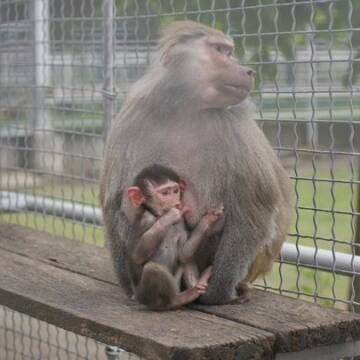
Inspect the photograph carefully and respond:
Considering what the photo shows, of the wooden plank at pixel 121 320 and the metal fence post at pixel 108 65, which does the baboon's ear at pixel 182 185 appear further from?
the metal fence post at pixel 108 65

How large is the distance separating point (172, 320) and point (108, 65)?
175 cm

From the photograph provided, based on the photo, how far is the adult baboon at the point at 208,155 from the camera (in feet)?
11.6

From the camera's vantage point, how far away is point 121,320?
325 cm

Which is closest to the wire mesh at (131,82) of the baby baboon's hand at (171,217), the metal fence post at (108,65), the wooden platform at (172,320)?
the metal fence post at (108,65)

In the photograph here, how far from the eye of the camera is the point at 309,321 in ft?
10.7

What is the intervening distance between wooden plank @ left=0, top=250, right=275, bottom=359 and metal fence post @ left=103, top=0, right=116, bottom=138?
889mm

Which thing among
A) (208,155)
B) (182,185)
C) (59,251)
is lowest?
(59,251)

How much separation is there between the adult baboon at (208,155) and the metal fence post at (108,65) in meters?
0.83

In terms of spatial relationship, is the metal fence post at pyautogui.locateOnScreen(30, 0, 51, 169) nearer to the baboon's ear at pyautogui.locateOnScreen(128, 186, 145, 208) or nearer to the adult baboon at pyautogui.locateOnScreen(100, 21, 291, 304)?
the adult baboon at pyautogui.locateOnScreen(100, 21, 291, 304)

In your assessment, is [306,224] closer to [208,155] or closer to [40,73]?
[40,73]

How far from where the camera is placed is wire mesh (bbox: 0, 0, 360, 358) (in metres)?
3.87

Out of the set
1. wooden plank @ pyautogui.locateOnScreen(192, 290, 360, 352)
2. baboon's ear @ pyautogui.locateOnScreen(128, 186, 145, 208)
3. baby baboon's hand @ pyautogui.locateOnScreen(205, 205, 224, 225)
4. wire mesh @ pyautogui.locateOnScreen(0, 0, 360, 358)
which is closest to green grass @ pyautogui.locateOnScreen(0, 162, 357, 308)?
wire mesh @ pyautogui.locateOnScreen(0, 0, 360, 358)

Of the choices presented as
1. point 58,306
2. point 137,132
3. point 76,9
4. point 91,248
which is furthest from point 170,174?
point 76,9

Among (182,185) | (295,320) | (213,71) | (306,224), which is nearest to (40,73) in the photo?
(213,71)
